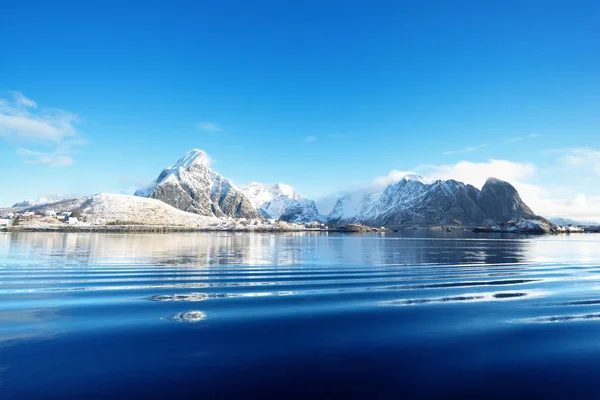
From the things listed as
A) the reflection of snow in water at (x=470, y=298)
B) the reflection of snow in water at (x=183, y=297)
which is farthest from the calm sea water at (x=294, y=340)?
A: the reflection of snow in water at (x=183, y=297)

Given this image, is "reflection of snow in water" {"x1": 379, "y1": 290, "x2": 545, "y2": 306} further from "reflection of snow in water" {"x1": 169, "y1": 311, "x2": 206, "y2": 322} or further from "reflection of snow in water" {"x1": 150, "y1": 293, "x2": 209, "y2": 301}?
"reflection of snow in water" {"x1": 150, "y1": 293, "x2": 209, "y2": 301}

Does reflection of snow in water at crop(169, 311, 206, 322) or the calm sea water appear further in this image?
reflection of snow in water at crop(169, 311, 206, 322)

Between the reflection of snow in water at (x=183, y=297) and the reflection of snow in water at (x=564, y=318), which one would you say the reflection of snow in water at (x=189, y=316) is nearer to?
the reflection of snow in water at (x=183, y=297)

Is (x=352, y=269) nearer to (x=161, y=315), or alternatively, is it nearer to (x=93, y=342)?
(x=161, y=315)

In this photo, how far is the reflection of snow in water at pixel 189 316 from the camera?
20.0 metres

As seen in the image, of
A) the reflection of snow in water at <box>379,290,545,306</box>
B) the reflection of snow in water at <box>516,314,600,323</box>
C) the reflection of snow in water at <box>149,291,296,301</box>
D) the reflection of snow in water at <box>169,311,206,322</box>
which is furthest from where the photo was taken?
the reflection of snow in water at <box>149,291,296,301</box>

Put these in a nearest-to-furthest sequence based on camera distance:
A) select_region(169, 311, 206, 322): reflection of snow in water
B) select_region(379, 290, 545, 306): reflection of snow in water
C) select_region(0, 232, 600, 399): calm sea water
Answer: select_region(0, 232, 600, 399): calm sea water → select_region(169, 311, 206, 322): reflection of snow in water → select_region(379, 290, 545, 306): reflection of snow in water

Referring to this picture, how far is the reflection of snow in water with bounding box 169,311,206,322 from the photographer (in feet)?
65.7

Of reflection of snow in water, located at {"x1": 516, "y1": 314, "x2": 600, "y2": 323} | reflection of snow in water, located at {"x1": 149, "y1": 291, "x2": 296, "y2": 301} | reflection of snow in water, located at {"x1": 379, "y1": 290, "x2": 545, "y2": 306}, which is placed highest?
reflection of snow in water, located at {"x1": 149, "y1": 291, "x2": 296, "y2": 301}

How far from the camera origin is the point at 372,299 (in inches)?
1030

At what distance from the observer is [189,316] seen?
20.7 metres

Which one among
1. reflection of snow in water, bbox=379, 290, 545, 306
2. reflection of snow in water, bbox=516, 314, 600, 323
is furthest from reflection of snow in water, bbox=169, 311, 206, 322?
reflection of snow in water, bbox=516, 314, 600, 323

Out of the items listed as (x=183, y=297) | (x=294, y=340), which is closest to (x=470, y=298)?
(x=294, y=340)

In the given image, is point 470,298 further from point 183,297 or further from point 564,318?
point 183,297
